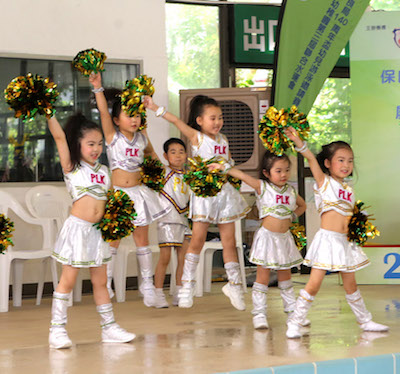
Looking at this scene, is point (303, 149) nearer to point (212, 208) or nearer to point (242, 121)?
point (212, 208)

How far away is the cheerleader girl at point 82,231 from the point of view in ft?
13.3

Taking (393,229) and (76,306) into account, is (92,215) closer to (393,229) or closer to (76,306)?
(76,306)

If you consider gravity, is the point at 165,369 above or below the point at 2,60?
below

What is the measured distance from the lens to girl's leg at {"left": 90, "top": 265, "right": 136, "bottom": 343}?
163 inches

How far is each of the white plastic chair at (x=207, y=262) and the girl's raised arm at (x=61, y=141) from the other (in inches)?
104

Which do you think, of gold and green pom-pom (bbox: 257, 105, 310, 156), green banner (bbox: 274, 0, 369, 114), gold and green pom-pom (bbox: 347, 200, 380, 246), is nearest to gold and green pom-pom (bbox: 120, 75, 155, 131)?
gold and green pom-pom (bbox: 257, 105, 310, 156)

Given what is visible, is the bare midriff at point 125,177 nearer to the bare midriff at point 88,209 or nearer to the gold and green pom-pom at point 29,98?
the bare midriff at point 88,209

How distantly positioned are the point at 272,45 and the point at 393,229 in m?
2.31

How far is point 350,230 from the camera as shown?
4.25 metres

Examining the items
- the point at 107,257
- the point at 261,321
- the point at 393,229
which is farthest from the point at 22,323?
the point at 393,229

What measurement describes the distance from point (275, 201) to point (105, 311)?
49.0 inches

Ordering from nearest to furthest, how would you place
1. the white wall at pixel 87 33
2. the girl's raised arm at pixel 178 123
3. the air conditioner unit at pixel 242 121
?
the girl's raised arm at pixel 178 123 < the white wall at pixel 87 33 < the air conditioner unit at pixel 242 121

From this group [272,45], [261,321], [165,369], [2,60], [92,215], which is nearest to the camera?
[165,369]

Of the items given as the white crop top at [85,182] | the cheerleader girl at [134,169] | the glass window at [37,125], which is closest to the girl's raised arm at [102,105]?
the cheerleader girl at [134,169]
